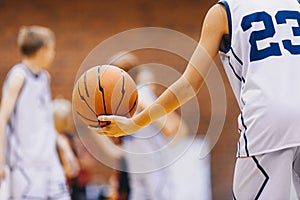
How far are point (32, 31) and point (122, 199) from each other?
1.64 metres

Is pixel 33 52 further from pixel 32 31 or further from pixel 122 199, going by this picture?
pixel 122 199

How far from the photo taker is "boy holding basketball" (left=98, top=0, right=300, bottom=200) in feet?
8.57

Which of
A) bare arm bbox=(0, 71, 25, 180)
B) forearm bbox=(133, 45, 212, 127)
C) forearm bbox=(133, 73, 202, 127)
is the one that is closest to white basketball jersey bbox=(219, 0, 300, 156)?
forearm bbox=(133, 45, 212, 127)

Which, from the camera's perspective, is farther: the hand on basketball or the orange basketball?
the orange basketball

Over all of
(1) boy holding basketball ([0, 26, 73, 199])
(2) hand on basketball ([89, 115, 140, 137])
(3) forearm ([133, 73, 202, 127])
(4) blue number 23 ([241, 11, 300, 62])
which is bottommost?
(1) boy holding basketball ([0, 26, 73, 199])

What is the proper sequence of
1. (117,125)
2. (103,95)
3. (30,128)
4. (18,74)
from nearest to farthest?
(117,125) → (103,95) → (18,74) → (30,128)

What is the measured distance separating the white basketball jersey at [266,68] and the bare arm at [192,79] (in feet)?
0.16

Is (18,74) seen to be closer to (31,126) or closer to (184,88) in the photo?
(31,126)

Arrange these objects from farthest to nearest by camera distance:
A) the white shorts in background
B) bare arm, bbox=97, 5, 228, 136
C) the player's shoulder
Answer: the player's shoulder
the white shorts in background
bare arm, bbox=97, 5, 228, 136

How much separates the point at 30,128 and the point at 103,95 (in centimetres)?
297

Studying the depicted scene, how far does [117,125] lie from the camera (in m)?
2.81

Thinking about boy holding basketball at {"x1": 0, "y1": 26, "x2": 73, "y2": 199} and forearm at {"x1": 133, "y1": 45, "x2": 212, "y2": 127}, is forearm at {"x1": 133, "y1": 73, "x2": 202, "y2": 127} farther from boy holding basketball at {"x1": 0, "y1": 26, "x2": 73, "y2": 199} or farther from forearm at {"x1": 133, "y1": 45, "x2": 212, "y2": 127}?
boy holding basketball at {"x1": 0, "y1": 26, "x2": 73, "y2": 199}

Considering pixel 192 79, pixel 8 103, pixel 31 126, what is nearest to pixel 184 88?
pixel 192 79

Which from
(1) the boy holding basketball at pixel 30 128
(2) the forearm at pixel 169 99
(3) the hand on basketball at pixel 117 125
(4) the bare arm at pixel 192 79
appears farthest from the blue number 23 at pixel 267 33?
(1) the boy holding basketball at pixel 30 128
